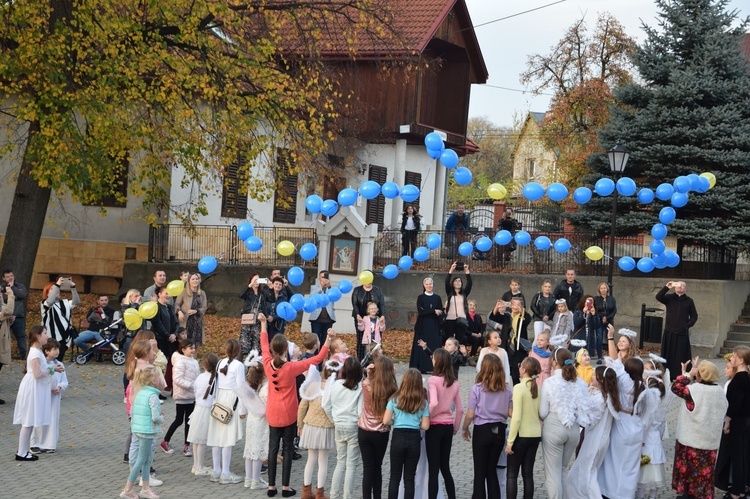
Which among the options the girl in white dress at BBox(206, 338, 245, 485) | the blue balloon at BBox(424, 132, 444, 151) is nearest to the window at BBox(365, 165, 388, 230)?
the blue balloon at BBox(424, 132, 444, 151)

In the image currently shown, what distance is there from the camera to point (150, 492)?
10.1 metres

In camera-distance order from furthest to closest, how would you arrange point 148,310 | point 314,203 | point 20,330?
1. point 20,330
2. point 314,203
3. point 148,310

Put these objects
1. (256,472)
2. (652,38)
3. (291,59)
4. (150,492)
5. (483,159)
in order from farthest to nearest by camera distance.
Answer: (483,159), (291,59), (652,38), (256,472), (150,492)

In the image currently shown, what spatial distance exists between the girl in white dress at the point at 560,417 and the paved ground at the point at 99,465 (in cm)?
90

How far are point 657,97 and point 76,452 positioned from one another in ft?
58.1

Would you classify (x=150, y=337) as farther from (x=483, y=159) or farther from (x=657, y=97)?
(x=483, y=159)

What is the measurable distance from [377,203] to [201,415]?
79.7ft

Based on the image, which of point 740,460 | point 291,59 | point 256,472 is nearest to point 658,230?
point 740,460

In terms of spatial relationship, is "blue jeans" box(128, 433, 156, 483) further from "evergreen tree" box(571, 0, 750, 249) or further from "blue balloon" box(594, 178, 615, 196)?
"evergreen tree" box(571, 0, 750, 249)

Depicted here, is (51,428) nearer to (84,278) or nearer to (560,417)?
(560,417)

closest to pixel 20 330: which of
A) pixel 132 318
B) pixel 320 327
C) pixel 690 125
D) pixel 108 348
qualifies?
pixel 108 348

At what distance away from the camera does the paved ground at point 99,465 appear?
10.4m

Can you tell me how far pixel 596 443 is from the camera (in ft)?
33.8

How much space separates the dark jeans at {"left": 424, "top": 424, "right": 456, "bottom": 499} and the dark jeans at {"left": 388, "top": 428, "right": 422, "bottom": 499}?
0.21m
